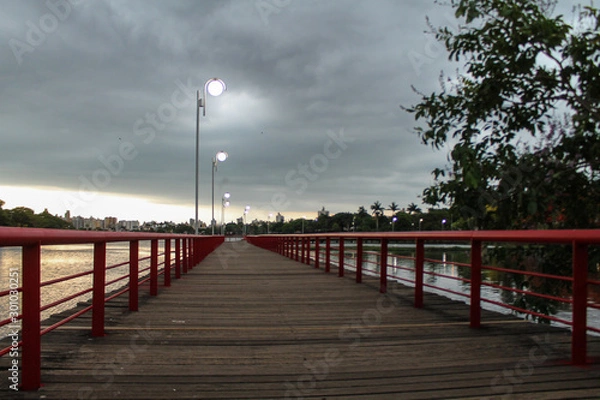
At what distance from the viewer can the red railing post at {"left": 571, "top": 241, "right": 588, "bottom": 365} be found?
3.18 metres

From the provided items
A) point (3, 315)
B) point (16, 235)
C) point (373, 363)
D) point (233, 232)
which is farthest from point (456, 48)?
point (233, 232)

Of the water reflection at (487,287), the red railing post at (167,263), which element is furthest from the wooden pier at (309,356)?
the red railing post at (167,263)

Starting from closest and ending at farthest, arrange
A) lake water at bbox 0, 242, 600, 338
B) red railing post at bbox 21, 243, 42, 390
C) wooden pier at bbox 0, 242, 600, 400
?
red railing post at bbox 21, 243, 42, 390, wooden pier at bbox 0, 242, 600, 400, lake water at bbox 0, 242, 600, 338

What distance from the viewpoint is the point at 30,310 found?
8.81 feet

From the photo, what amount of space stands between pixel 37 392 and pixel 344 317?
3.34m

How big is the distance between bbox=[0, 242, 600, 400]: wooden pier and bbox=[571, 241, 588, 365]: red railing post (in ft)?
0.34

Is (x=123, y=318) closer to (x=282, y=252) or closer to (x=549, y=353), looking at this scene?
(x=549, y=353)

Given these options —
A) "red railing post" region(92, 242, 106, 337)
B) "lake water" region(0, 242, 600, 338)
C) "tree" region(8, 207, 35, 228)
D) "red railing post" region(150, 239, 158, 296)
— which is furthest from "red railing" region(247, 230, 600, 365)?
"tree" region(8, 207, 35, 228)

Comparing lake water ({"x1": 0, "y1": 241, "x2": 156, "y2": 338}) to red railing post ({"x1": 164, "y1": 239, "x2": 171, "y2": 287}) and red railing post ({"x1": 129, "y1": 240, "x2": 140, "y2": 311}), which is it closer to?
red railing post ({"x1": 129, "y1": 240, "x2": 140, "y2": 311})

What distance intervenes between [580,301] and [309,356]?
1.91 m

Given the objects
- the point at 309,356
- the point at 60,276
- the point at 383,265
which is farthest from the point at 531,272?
the point at 60,276

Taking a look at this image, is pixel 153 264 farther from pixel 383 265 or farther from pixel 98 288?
pixel 383 265

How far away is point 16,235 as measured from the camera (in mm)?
2408

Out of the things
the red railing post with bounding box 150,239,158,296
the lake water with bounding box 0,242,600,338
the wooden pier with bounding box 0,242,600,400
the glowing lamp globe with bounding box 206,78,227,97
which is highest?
the glowing lamp globe with bounding box 206,78,227,97
